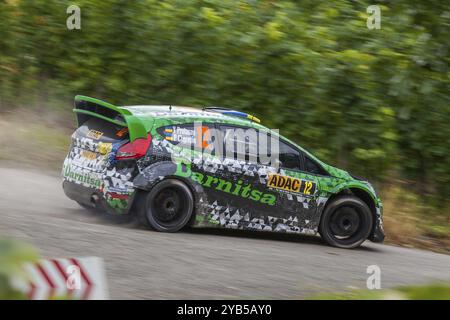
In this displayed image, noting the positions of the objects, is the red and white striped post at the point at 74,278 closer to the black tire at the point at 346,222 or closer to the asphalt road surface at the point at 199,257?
the asphalt road surface at the point at 199,257

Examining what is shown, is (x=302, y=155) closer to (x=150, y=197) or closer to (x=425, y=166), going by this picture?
(x=150, y=197)

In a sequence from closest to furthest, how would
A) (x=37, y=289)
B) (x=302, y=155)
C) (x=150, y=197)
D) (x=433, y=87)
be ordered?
(x=37, y=289), (x=150, y=197), (x=302, y=155), (x=433, y=87)

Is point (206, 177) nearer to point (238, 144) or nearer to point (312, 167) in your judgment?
point (238, 144)

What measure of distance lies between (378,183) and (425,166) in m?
1.27

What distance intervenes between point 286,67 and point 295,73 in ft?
0.80

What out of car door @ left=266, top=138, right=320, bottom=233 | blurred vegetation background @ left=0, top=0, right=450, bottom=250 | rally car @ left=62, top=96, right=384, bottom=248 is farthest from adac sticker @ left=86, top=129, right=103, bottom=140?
blurred vegetation background @ left=0, top=0, right=450, bottom=250

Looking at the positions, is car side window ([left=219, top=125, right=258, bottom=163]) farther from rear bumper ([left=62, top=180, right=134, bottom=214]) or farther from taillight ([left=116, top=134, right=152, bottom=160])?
rear bumper ([left=62, top=180, right=134, bottom=214])

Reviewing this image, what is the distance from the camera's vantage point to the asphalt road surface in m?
7.08

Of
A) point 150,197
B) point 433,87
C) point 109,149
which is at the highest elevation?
point 433,87

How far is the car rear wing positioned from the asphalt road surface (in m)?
1.28

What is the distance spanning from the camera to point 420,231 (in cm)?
1316

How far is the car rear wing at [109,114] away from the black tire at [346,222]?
9.53 feet

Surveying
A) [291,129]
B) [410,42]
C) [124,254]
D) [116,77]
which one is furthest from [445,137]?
[124,254]

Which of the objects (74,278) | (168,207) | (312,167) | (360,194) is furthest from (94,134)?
(74,278)
